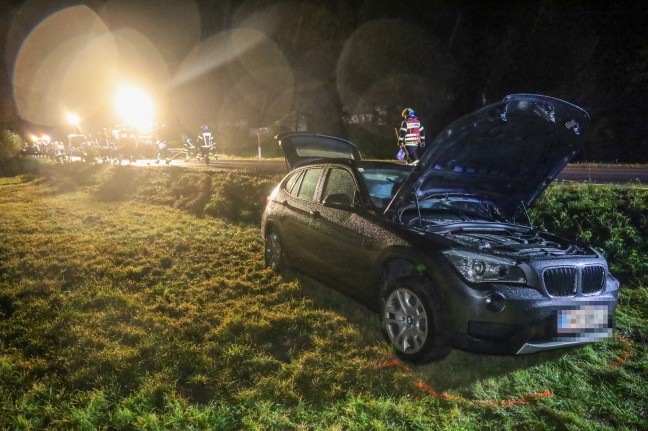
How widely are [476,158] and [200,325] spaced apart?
3.08 meters

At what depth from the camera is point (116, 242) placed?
8.34 metres

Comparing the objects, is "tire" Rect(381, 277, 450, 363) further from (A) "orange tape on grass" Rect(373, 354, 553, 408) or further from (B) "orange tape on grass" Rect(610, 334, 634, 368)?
(B) "orange tape on grass" Rect(610, 334, 634, 368)

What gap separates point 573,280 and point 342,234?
80.7 inches

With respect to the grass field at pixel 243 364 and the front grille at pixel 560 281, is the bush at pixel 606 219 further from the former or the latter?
the front grille at pixel 560 281

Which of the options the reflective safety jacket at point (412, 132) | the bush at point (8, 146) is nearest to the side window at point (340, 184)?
the reflective safety jacket at point (412, 132)

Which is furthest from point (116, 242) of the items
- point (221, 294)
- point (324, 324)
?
point (324, 324)

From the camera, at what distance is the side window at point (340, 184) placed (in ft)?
16.3

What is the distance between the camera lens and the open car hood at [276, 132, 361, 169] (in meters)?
7.57

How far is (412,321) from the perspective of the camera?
398 centimetres

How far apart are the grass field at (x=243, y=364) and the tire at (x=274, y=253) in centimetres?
16

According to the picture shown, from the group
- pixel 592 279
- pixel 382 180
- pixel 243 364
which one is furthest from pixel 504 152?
pixel 243 364

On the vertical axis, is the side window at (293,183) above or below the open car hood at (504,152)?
below

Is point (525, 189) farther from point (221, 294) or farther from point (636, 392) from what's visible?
point (221, 294)

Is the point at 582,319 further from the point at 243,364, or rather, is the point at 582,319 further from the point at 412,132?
the point at 412,132
